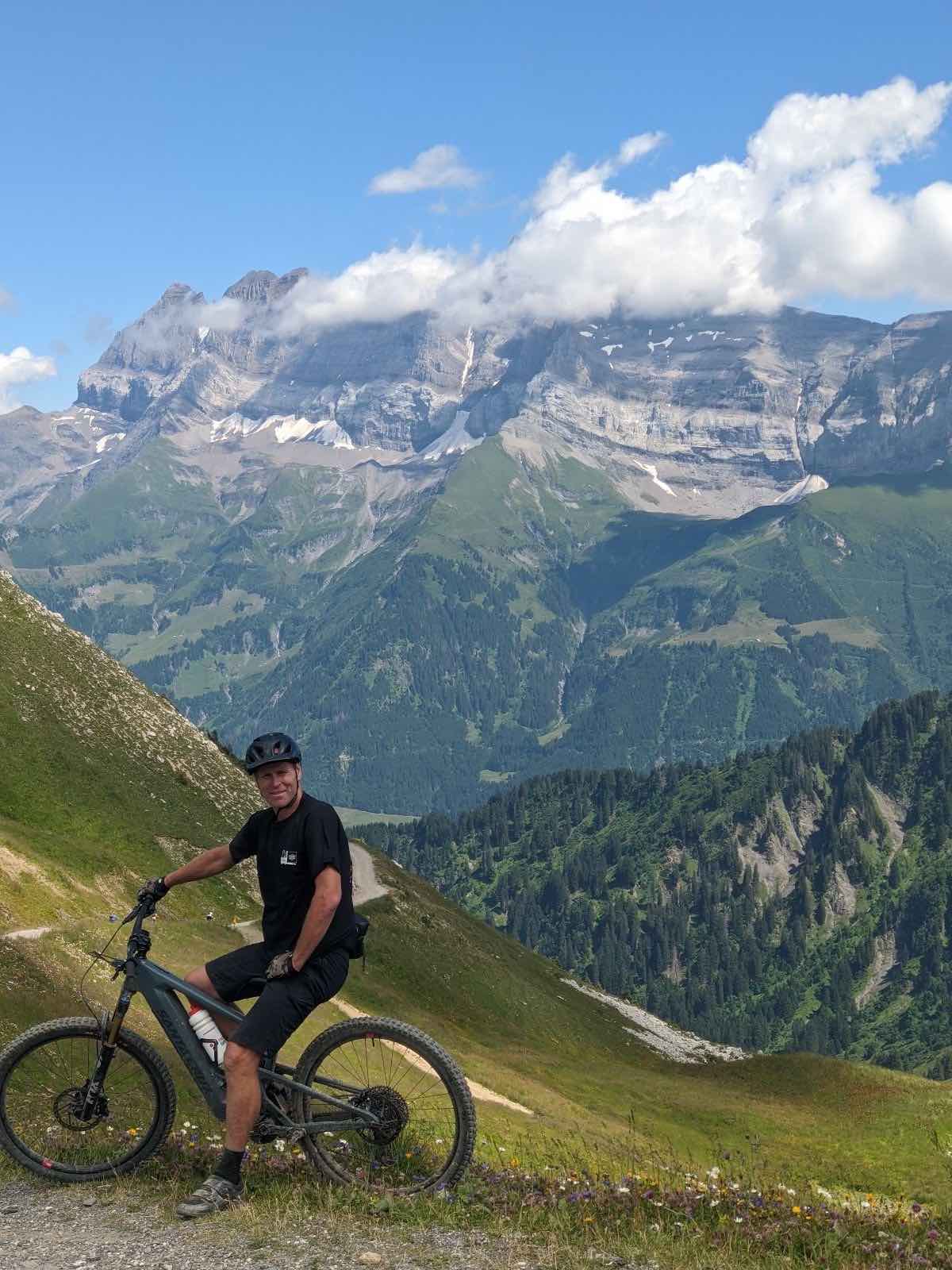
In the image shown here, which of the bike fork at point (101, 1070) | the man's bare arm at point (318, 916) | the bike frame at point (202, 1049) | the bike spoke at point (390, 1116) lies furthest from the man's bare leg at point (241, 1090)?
the bike fork at point (101, 1070)

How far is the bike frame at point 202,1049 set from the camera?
1570cm

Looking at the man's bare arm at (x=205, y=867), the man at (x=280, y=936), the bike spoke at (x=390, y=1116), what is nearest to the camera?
the man at (x=280, y=936)

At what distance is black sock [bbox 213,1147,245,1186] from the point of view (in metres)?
15.0

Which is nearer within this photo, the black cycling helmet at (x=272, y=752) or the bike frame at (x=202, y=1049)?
the black cycling helmet at (x=272, y=752)

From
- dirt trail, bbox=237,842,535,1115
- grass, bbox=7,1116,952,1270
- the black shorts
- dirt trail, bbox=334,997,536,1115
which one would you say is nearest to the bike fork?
grass, bbox=7,1116,952,1270

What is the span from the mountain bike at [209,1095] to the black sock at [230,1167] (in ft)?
2.22

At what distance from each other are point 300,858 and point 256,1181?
443 centimetres

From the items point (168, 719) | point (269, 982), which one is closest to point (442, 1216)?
point (269, 982)

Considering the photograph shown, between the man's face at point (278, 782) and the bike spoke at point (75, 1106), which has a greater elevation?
the man's face at point (278, 782)

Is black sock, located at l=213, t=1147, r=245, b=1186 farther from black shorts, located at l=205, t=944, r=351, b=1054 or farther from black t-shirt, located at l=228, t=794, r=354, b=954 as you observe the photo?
black t-shirt, located at l=228, t=794, r=354, b=954

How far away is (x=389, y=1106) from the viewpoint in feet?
52.9

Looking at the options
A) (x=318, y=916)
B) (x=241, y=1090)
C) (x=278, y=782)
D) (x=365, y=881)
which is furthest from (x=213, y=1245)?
(x=365, y=881)

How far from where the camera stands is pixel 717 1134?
68812mm

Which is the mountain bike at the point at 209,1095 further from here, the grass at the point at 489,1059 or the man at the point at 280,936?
the grass at the point at 489,1059
